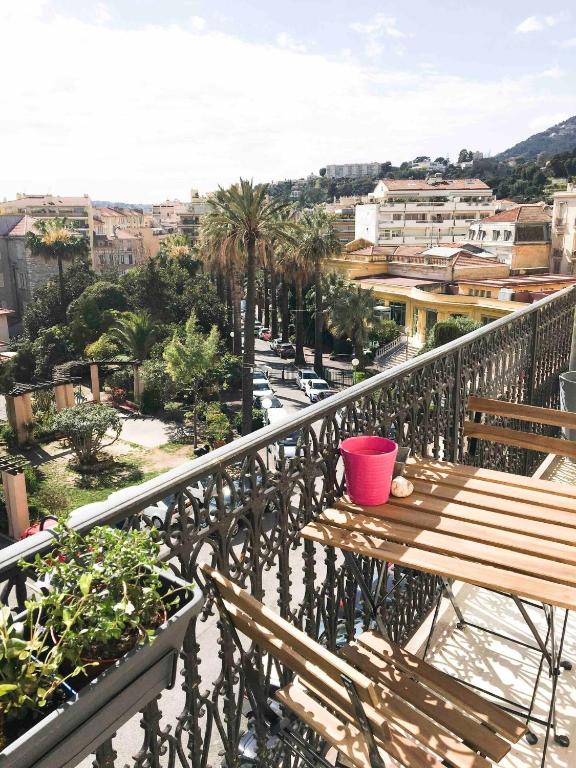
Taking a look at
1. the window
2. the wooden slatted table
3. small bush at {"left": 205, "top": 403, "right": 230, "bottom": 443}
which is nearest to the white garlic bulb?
the wooden slatted table

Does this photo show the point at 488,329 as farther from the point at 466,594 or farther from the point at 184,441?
the point at 184,441

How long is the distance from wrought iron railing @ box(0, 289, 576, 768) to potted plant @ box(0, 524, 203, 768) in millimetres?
103

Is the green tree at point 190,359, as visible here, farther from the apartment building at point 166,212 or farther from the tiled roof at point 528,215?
the apartment building at point 166,212

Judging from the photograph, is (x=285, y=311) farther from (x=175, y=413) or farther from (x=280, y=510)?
(x=280, y=510)

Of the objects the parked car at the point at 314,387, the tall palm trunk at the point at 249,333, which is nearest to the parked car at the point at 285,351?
the parked car at the point at 314,387

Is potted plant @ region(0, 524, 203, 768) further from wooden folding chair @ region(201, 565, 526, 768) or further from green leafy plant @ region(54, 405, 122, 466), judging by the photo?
green leafy plant @ region(54, 405, 122, 466)

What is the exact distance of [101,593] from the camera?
139 centimetres

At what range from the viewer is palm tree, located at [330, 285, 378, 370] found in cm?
3400

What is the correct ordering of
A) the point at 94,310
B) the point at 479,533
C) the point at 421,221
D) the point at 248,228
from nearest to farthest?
the point at 479,533 < the point at 248,228 < the point at 94,310 < the point at 421,221

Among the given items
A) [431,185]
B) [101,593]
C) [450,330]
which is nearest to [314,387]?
[450,330]

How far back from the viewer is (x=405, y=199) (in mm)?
75812

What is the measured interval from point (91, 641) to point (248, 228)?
70.0ft

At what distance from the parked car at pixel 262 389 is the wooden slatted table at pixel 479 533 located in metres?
27.0

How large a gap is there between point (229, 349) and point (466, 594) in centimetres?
3500
